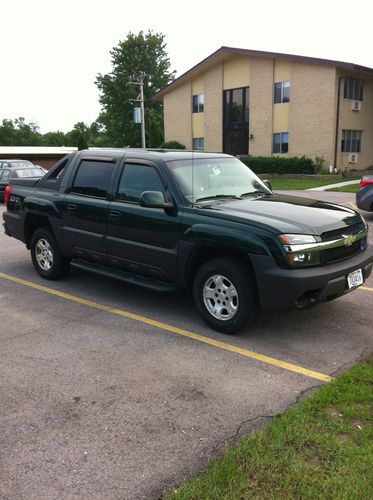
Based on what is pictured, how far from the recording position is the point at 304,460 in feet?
9.40

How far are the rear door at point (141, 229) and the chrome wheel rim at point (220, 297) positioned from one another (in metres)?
0.45

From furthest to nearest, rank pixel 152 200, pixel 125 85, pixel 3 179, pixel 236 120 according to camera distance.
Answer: pixel 125 85 → pixel 236 120 → pixel 3 179 → pixel 152 200

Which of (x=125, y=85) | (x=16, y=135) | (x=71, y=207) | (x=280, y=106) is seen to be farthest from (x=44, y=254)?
(x=16, y=135)

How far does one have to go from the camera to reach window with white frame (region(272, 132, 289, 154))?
3262 cm

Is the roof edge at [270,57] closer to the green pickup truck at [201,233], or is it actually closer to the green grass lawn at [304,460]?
the green pickup truck at [201,233]

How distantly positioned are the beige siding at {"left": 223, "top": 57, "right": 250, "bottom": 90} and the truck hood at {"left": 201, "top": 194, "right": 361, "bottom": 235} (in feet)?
99.8

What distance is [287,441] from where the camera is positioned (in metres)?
3.04

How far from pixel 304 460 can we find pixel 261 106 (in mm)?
32532

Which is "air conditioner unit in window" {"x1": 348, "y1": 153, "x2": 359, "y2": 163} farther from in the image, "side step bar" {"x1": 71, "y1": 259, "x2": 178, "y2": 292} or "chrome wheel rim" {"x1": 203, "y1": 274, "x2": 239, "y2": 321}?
"chrome wheel rim" {"x1": 203, "y1": 274, "x2": 239, "y2": 321}

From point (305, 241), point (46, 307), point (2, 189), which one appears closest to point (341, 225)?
point (305, 241)

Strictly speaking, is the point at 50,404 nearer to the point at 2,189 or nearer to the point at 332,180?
the point at 2,189

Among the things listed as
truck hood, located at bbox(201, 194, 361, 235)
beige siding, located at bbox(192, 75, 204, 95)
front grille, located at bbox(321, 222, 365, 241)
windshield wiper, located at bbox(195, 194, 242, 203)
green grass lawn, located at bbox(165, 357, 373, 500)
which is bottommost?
green grass lawn, located at bbox(165, 357, 373, 500)

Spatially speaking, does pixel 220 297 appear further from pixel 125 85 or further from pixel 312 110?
pixel 125 85

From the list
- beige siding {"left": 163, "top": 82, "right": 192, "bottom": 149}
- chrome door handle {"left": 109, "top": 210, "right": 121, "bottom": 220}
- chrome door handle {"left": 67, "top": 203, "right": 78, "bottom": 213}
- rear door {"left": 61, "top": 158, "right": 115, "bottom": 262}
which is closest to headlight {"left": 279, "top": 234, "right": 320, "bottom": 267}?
chrome door handle {"left": 109, "top": 210, "right": 121, "bottom": 220}
